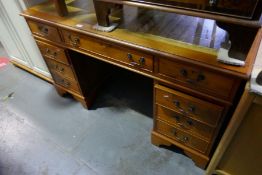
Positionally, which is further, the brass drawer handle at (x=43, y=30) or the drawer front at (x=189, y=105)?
the brass drawer handle at (x=43, y=30)

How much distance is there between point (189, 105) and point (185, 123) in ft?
0.49

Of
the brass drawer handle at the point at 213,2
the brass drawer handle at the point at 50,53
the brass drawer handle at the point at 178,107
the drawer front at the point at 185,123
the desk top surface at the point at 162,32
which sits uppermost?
the brass drawer handle at the point at 213,2

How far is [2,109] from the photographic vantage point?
168 cm

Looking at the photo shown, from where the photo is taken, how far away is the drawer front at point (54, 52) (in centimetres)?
127

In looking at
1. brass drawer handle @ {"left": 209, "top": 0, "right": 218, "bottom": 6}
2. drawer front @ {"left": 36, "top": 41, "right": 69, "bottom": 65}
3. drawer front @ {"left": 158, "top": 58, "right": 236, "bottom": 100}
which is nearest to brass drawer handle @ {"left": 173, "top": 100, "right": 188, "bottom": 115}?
drawer front @ {"left": 158, "top": 58, "right": 236, "bottom": 100}

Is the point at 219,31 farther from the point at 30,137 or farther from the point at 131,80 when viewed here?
the point at 30,137

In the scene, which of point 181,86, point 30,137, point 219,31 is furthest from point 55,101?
point 219,31

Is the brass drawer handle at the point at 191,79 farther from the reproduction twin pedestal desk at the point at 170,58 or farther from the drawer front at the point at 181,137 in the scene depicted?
the drawer front at the point at 181,137

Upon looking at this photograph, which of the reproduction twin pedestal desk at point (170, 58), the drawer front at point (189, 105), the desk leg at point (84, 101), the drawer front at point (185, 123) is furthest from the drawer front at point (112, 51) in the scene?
the desk leg at point (84, 101)

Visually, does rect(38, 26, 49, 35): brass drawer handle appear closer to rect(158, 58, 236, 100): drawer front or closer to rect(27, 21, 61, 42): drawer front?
rect(27, 21, 61, 42): drawer front

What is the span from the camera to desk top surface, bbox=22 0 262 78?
766mm

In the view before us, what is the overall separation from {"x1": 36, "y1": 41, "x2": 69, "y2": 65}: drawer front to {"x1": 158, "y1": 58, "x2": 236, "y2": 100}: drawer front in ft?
2.29

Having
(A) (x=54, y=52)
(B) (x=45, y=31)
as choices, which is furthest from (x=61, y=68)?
(B) (x=45, y=31)

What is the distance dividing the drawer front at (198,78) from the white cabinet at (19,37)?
3.67ft
